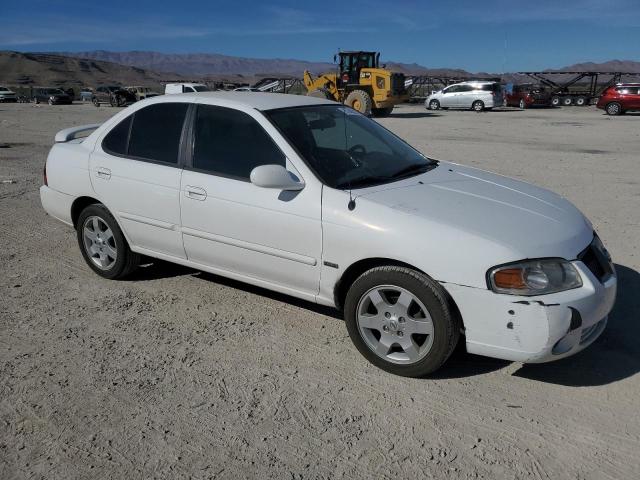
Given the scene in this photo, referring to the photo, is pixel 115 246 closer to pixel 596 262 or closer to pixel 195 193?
pixel 195 193

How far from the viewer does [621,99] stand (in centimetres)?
2773

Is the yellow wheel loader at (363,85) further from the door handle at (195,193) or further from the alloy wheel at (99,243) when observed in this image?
the door handle at (195,193)

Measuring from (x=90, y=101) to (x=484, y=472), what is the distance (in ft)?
171

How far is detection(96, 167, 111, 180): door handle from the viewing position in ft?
15.4

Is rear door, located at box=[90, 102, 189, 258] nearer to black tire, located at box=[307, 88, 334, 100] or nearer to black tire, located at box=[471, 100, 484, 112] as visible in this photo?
black tire, located at box=[307, 88, 334, 100]

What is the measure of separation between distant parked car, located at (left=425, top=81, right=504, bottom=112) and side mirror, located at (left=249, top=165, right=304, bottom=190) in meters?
31.3

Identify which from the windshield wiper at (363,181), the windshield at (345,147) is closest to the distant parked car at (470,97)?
the windshield at (345,147)

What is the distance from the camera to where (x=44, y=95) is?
44219 millimetres

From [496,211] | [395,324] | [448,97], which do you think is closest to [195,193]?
[395,324]

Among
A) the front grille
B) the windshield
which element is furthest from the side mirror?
the front grille

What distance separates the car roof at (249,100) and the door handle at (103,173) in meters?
0.70

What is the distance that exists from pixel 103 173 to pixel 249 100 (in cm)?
141

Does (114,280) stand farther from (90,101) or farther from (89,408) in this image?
(90,101)

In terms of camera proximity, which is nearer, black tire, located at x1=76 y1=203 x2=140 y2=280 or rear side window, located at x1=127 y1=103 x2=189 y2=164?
rear side window, located at x1=127 y1=103 x2=189 y2=164
